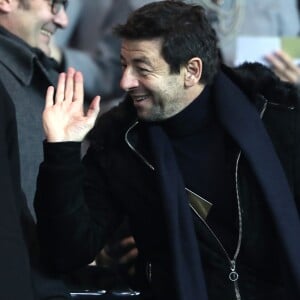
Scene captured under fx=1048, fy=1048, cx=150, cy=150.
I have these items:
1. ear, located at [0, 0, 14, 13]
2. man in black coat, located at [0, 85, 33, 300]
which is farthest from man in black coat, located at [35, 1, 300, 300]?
ear, located at [0, 0, 14, 13]

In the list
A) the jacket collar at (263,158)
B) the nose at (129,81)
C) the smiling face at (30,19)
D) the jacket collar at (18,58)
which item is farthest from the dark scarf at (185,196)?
the smiling face at (30,19)

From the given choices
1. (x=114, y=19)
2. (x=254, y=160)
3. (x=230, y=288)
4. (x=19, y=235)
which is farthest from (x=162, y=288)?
(x=114, y=19)

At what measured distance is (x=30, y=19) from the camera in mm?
3102

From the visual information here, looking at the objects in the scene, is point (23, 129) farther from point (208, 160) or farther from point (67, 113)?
point (208, 160)

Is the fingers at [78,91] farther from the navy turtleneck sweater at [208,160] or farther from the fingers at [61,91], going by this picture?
the navy turtleneck sweater at [208,160]

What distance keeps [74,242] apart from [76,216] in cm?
7

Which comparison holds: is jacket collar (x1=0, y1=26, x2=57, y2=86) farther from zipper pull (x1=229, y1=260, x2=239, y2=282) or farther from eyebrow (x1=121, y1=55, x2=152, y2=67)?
zipper pull (x1=229, y1=260, x2=239, y2=282)

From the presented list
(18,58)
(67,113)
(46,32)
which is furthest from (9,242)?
(46,32)

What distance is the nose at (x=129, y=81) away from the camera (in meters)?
2.66

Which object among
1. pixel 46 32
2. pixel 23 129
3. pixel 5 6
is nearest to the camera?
pixel 23 129

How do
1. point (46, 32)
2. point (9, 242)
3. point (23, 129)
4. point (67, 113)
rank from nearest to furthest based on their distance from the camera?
1. point (9, 242)
2. point (67, 113)
3. point (23, 129)
4. point (46, 32)

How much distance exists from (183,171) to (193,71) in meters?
0.26

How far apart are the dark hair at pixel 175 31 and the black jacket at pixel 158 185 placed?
128mm

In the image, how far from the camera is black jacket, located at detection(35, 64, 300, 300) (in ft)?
8.56
